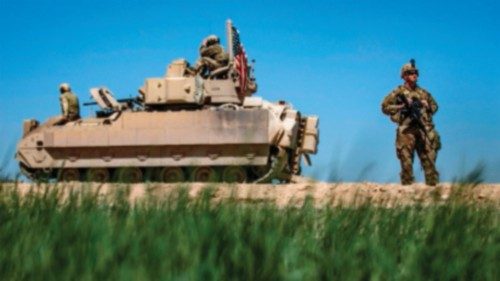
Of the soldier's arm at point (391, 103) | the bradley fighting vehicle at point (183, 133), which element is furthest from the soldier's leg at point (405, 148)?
the bradley fighting vehicle at point (183, 133)

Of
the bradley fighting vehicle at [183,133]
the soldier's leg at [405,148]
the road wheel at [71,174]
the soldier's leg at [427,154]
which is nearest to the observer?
the soldier's leg at [405,148]

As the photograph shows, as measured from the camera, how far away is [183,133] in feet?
75.1

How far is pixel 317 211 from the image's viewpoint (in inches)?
222

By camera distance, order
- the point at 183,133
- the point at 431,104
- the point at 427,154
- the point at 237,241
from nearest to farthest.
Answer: the point at 237,241 → the point at 427,154 → the point at 431,104 → the point at 183,133

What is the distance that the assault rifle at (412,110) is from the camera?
49.8ft

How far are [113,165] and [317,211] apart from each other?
18.3m

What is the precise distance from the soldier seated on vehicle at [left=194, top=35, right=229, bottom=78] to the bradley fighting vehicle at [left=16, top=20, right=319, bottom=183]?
0.10 meters

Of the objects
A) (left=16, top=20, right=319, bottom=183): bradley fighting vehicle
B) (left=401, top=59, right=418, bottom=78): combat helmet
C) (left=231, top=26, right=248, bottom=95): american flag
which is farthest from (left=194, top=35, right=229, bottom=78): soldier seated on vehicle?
(left=401, top=59, right=418, bottom=78): combat helmet

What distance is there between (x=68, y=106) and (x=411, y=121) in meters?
11.8

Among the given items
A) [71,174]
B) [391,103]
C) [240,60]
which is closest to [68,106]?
[71,174]

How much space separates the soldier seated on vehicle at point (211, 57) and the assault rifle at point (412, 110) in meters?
9.27

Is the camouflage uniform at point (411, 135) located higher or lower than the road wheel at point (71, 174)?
higher

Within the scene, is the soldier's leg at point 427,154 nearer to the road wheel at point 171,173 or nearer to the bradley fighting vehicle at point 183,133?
the bradley fighting vehicle at point 183,133

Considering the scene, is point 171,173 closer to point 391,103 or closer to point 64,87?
point 64,87
